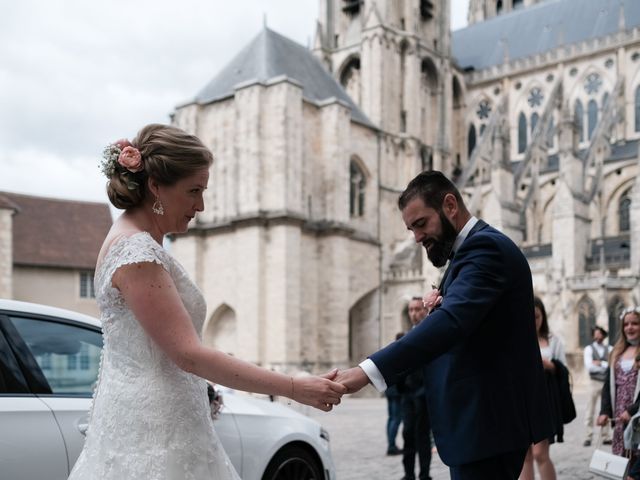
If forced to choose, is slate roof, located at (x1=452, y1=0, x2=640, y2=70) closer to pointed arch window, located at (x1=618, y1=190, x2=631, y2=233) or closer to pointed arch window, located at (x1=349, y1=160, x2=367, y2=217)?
pointed arch window, located at (x1=618, y1=190, x2=631, y2=233)

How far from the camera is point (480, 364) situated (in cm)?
272

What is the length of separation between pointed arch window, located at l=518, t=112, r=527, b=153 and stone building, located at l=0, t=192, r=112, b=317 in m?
22.1

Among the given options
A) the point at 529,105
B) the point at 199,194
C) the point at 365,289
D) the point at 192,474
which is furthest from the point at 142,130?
the point at 529,105

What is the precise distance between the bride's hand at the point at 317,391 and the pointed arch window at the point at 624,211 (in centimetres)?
3241

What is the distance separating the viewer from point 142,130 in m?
2.45

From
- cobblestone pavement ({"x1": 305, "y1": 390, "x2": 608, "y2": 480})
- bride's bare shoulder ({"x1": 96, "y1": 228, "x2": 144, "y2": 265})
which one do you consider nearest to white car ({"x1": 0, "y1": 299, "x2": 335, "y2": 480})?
bride's bare shoulder ({"x1": 96, "y1": 228, "x2": 144, "y2": 265})

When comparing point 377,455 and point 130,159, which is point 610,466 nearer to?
point 130,159

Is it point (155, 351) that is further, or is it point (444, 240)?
point (444, 240)

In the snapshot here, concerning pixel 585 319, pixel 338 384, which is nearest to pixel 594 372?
pixel 338 384

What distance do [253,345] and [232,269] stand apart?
3143 millimetres

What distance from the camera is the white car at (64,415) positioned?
3.41 metres

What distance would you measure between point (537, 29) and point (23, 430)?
45395 mm

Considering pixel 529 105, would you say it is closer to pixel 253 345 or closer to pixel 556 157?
pixel 556 157

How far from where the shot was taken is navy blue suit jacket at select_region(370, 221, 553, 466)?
2.61 m
